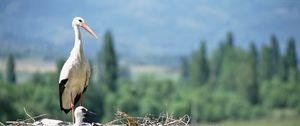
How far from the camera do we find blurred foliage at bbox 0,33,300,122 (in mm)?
57562

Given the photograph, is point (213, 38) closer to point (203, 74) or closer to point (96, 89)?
point (203, 74)

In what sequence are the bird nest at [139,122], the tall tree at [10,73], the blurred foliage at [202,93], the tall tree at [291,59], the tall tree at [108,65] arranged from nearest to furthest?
the bird nest at [139,122]
the blurred foliage at [202,93]
the tall tree at [108,65]
the tall tree at [10,73]
the tall tree at [291,59]

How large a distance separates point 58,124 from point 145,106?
164 feet

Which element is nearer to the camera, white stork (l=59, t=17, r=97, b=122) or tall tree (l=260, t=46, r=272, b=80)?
white stork (l=59, t=17, r=97, b=122)

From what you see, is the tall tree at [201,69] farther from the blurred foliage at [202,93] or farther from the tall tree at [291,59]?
the tall tree at [291,59]

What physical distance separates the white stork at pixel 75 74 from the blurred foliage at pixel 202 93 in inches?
1452

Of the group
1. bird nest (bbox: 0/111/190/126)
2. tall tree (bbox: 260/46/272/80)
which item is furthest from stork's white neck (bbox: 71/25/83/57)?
tall tree (bbox: 260/46/272/80)

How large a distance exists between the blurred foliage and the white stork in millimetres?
36873

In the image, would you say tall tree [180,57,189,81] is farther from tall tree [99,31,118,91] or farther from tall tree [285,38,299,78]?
tall tree [99,31,118,91]

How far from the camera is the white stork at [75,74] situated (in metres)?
12.0

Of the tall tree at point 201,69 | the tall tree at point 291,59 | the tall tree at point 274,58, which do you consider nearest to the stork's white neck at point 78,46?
the tall tree at point 201,69

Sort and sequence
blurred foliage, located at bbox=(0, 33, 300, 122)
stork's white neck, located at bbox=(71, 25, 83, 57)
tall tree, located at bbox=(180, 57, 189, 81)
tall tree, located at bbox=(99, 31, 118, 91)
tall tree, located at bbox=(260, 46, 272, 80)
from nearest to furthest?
stork's white neck, located at bbox=(71, 25, 83, 57) → blurred foliage, located at bbox=(0, 33, 300, 122) → tall tree, located at bbox=(99, 31, 118, 91) → tall tree, located at bbox=(260, 46, 272, 80) → tall tree, located at bbox=(180, 57, 189, 81)

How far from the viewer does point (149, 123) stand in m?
10.2

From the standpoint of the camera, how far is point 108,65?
70.0 metres
